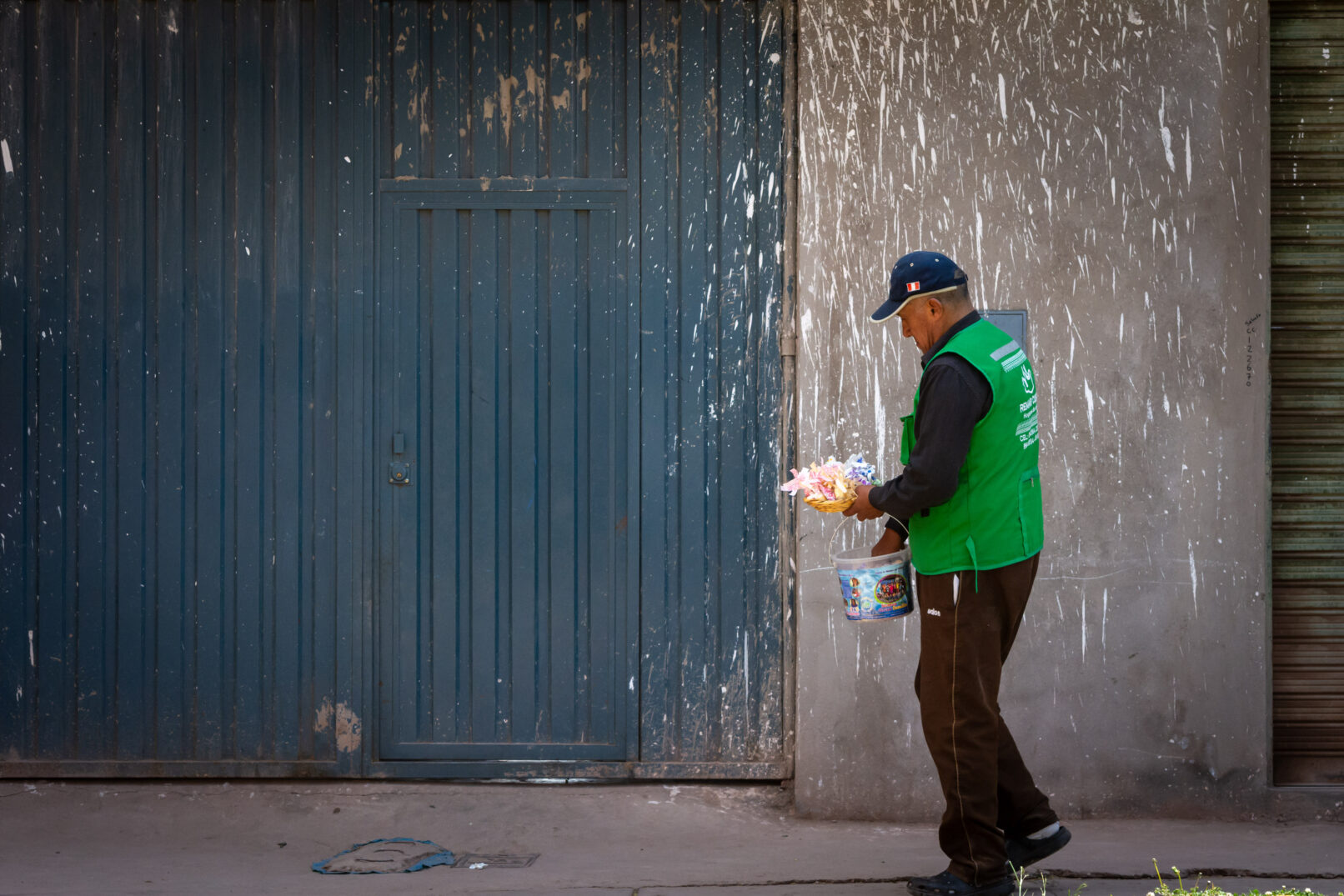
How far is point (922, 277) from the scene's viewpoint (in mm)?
3656

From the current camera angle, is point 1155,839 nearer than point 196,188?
Yes

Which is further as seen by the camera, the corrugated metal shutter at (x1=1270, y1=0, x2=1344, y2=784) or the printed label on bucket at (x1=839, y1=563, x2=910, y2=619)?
the corrugated metal shutter at (x1=1270, y1=0, x2=1344, y2=784)

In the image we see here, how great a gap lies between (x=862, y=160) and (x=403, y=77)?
1.94 metres

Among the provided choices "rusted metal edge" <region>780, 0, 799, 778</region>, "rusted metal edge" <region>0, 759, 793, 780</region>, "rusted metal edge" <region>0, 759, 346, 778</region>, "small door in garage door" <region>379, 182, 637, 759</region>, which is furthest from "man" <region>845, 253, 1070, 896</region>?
"rusted metal edge" <region>0, 759, 346, 778</region>

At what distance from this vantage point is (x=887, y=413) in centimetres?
481

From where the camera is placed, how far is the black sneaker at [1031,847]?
12.6 ft

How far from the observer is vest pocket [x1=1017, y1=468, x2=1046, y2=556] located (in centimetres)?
363

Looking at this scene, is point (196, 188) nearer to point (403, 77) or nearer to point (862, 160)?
point (403, 77)

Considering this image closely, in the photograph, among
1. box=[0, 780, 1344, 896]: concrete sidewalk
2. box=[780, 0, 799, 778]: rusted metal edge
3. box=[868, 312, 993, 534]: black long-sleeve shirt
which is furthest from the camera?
box=[780, 0, 799, 778]: rusted metal edge

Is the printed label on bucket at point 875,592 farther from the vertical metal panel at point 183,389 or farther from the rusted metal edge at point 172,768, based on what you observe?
the rusted metal edge at point 172,768

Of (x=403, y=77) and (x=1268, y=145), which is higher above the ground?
(x=403, y=77)

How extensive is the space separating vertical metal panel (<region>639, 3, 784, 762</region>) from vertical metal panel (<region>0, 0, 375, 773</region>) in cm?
123

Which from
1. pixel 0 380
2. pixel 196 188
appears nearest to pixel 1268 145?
pixel 196 188

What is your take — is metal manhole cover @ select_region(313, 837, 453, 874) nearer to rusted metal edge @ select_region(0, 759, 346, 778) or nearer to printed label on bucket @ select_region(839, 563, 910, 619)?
rusted metal edge @ select_region(0, 759, 346, 778)
